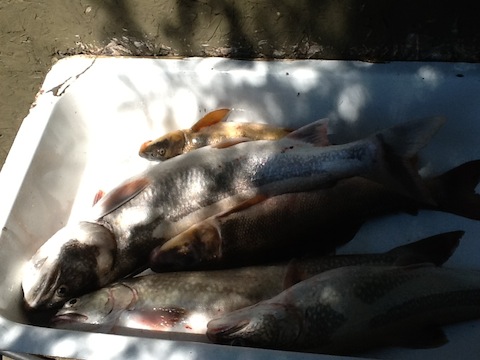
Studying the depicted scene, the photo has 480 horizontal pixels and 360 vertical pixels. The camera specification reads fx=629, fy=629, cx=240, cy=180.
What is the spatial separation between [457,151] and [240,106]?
111 cm

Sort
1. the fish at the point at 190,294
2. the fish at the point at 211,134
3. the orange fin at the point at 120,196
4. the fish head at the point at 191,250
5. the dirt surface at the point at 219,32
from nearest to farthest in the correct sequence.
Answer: the fish at the point at 190,294, the fish head at the point at 191,250, the orange fin at the point at 120,196, the dirt surface at the point at 219,32, the fish at the point at 211,134

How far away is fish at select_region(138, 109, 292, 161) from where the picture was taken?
10.2ft

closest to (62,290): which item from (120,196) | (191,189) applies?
(120,196)

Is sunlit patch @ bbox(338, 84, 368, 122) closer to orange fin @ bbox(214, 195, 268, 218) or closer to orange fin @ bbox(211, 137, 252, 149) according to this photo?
orange fin @ bbox(211, 137, 252, 149)

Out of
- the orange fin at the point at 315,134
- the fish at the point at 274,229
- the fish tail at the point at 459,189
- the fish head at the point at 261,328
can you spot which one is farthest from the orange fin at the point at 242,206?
the fish tail at the point at 459,189

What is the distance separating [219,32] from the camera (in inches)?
128

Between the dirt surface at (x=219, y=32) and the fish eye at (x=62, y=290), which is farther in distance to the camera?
the dirt surface at (x=219, y=32)

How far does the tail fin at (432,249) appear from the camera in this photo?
109 inches

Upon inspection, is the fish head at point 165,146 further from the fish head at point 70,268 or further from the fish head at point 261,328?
the fish head at point 261,328

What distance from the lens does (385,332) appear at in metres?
2.49

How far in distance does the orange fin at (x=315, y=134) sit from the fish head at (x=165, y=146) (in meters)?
0.57

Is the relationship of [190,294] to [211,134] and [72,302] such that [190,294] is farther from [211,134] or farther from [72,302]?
[211,134]

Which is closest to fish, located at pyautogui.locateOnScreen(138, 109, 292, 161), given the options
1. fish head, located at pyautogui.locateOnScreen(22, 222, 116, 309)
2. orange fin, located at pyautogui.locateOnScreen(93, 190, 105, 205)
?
orange fin, located at pyautogui.locateOnScreen(93, 190, 105, 205)

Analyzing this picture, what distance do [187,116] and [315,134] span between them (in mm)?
769
